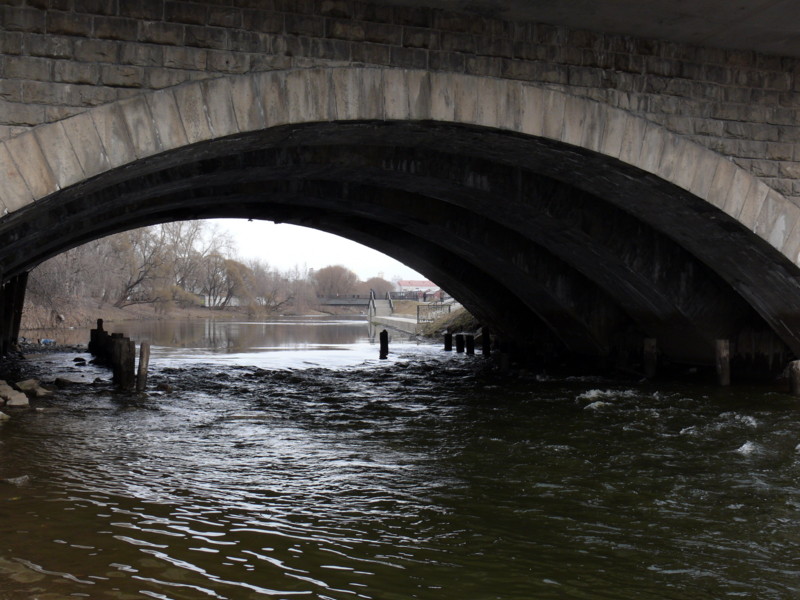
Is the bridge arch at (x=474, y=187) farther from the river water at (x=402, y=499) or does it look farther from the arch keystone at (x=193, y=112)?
the river water at (x=402, y=499)

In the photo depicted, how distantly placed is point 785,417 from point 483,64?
6.78 m

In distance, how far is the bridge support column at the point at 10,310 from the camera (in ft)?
78.6

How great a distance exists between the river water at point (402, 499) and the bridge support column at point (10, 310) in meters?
11.4

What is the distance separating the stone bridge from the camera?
809 centimetres

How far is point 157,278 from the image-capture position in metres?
65.9

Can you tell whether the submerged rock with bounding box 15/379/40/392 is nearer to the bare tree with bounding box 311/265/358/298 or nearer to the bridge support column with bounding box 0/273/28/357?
the bridge support column with bounding box 0/273/28/357

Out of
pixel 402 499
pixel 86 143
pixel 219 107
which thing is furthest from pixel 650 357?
pixel 86 143

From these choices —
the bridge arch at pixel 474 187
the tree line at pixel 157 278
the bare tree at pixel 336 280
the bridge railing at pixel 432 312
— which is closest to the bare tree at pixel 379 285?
the bare tree at pixel 336 280

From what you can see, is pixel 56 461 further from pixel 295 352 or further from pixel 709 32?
pixel 295 352

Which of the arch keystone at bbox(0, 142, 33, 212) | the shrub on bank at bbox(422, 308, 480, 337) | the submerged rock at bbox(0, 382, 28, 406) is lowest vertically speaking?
the submerged rock at bbox(0, 382, 28, 406)

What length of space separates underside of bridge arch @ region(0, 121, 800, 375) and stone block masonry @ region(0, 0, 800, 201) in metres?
0.80

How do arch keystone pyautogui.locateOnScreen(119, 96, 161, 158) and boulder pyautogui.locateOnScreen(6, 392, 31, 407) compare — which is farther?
boulder pyautogui.locateOnScreen(6, 392, 31, 407)

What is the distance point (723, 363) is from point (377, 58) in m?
9.79

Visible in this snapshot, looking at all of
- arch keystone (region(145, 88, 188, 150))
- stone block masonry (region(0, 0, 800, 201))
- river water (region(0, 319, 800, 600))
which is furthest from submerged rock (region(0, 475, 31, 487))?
arch keystone (region(145, 88, 188, 150))
